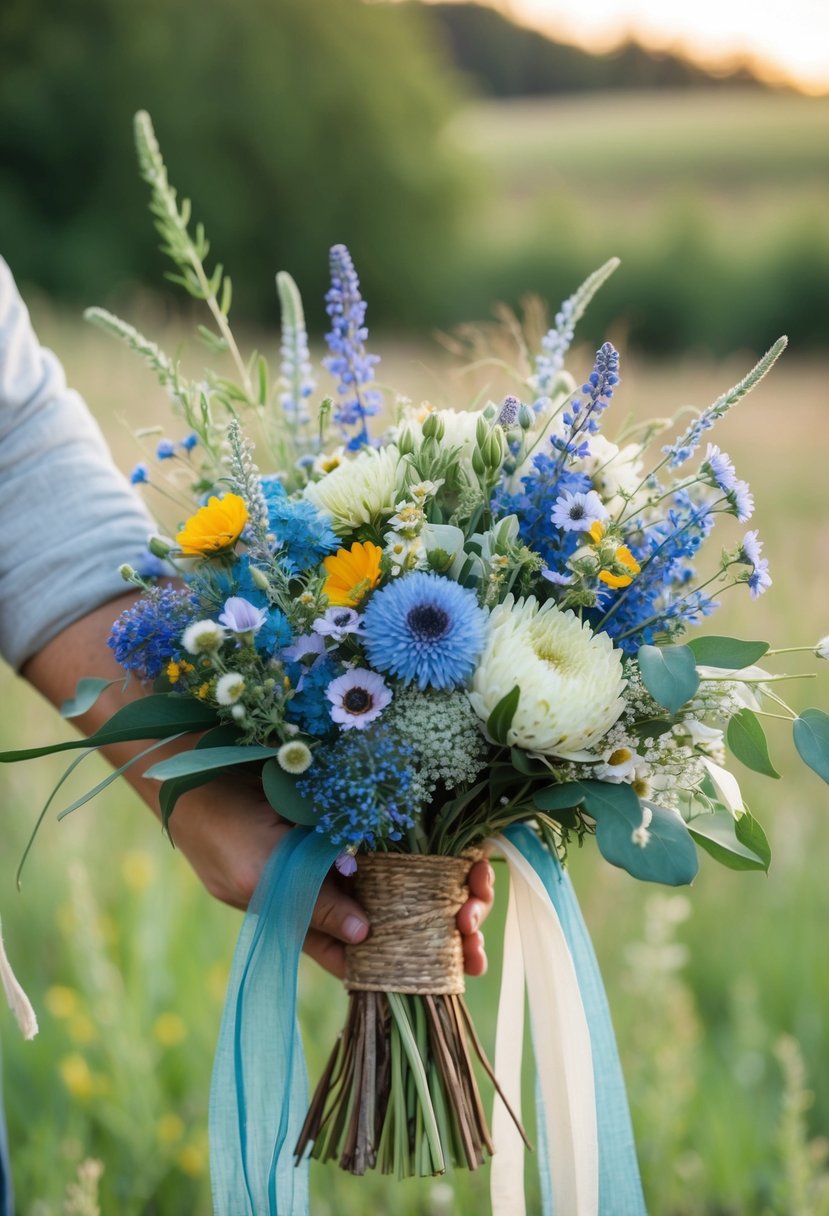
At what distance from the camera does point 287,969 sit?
3.69 feet

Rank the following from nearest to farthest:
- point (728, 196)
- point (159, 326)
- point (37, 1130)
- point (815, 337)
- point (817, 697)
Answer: point (37, 1130)
point (817, 697)
point (159, 326)
point (815, 337)
point (728, 196)

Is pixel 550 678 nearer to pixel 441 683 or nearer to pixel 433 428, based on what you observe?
pixel 441 683

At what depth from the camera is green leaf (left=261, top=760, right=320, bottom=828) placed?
105 centimetres

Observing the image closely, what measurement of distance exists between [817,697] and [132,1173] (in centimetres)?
244

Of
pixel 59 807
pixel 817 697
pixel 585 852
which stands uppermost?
pixel 817 697

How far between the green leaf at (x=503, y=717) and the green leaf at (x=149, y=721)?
0.92 ft

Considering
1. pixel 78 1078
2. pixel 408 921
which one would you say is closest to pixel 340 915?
pixel 408 921

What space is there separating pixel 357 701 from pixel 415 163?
862 inches

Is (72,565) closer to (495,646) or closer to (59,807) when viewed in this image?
(495,646)

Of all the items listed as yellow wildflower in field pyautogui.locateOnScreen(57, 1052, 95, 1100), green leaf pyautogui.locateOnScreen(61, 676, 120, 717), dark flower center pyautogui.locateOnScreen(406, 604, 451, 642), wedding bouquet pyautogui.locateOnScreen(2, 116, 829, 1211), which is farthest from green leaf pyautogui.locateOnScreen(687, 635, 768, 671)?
yellow wildflower in field pyautogui.locateOnScreen(57, 1052, 95, 1100)

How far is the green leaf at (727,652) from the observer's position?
3.41ft

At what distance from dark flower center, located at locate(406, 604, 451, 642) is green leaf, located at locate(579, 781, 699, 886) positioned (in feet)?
0.63

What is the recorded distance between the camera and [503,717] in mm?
995

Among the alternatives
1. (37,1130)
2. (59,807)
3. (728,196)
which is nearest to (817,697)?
(59,807)
